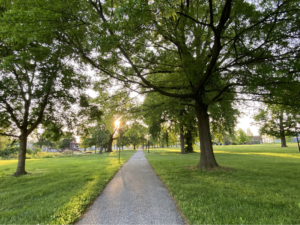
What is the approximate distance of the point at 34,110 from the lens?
8367 mm

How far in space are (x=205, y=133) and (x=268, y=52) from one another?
4985mm

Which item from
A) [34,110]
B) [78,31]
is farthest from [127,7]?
[34,110]

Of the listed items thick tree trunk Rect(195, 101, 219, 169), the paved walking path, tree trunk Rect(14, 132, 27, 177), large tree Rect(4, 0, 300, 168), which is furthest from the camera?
tree trunk Rect(14, 132, 27, 177)

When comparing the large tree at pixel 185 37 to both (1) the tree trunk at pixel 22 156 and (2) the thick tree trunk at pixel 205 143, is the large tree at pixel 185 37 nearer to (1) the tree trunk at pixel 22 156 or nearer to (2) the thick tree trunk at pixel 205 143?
(2) the thick tree trunk at pixel 205 143

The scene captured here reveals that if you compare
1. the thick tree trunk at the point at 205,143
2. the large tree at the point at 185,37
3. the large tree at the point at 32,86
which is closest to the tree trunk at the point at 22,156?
the large tree at the point at 32,86

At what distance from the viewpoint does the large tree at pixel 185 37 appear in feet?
15.1

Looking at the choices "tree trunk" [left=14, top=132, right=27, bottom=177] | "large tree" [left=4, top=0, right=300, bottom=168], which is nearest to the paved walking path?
"large tree" [left=4, top=0, right=300, bottom=168]

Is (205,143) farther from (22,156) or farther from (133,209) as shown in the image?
(22,156)

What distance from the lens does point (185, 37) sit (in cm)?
740

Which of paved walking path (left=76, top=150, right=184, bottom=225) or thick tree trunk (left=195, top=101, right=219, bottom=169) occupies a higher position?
thick tree trunk (left=195, top=101, right=219, bottom=169)

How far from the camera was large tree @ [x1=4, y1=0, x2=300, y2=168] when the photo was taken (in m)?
4.62

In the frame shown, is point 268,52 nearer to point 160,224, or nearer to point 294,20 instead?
point 294,20

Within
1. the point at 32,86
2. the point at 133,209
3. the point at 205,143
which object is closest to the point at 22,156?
the point at 32,86

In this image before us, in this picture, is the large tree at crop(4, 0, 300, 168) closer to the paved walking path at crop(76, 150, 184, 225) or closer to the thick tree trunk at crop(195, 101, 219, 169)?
the thick tree trunk at crop(195, 101, 219, 169)
